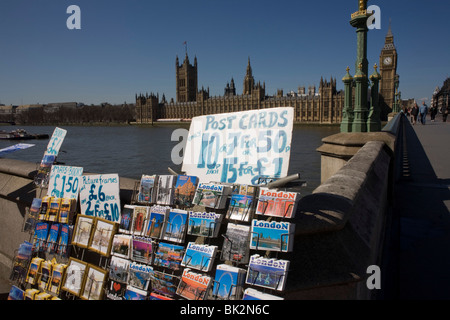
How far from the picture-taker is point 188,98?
118 m

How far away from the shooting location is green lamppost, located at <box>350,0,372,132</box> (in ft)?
24.2

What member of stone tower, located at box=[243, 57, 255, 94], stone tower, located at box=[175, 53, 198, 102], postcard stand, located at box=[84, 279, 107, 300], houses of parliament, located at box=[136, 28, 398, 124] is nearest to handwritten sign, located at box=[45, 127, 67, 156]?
postcard stand, located at box=[84, 279, 107, 300]

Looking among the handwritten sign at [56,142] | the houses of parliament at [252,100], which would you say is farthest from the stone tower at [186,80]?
the handwritten sign at [56,142]

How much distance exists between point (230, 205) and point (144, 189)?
27.2 inches

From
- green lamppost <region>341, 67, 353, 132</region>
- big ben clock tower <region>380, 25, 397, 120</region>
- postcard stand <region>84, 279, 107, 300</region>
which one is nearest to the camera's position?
postcard stand <region>84, 279, 107, 300</region>

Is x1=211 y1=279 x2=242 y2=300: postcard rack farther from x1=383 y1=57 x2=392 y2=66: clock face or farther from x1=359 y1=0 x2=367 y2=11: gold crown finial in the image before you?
x1=383 y1=57 x2=392 y2=66: clock face

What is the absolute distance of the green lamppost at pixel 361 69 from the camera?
7375 mm

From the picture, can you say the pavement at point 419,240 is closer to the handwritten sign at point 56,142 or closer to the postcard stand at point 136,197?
the postcard stand at point 136,197

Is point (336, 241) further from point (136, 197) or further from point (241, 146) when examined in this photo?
point (136, 197)

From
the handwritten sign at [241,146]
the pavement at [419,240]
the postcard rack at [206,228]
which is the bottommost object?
the pavement at [419,240]

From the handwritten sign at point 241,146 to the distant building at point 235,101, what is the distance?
272ft

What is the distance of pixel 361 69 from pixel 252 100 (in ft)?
299

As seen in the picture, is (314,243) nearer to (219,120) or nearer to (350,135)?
(219,120)

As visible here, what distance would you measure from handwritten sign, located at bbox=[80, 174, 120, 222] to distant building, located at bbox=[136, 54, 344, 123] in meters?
83.4
